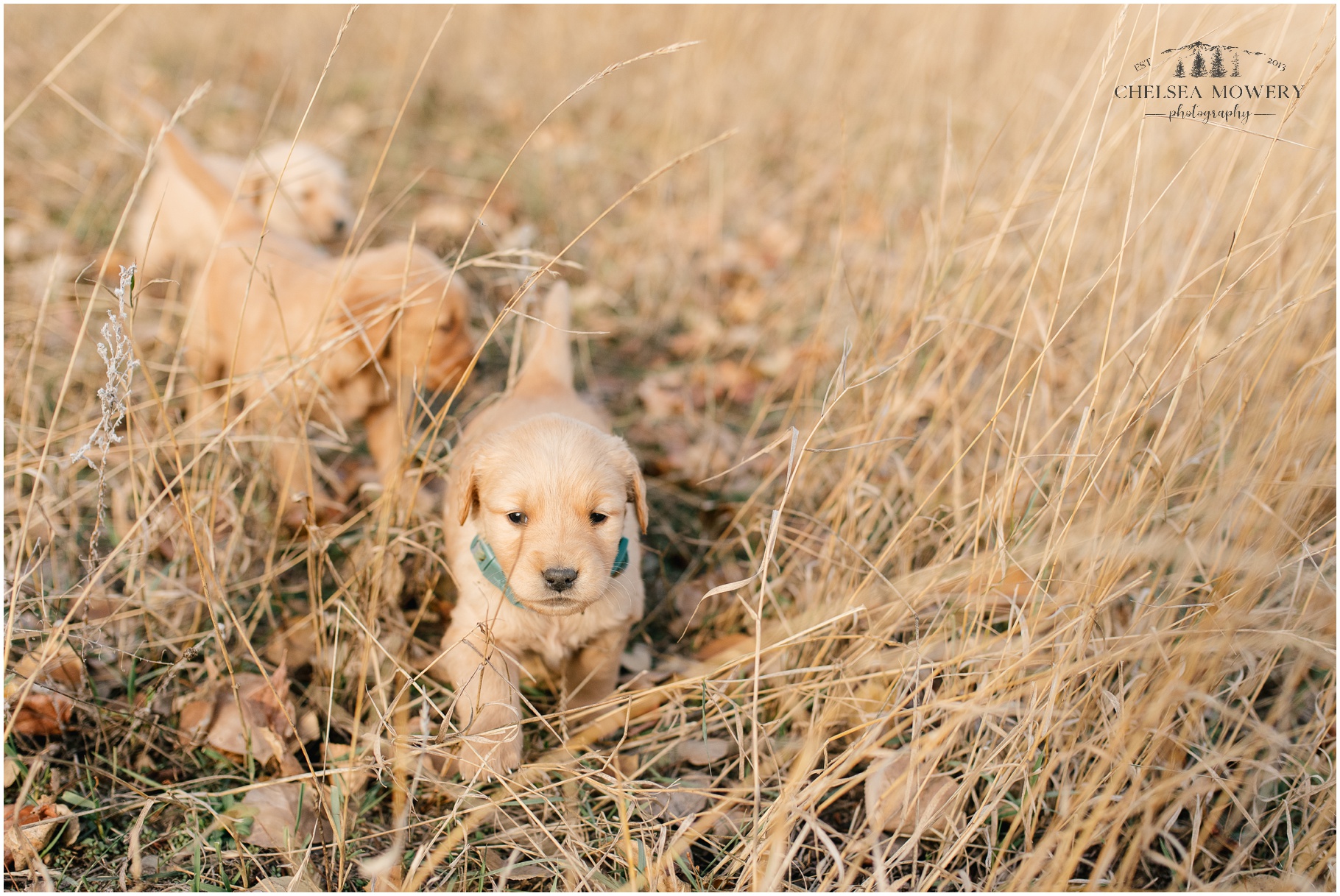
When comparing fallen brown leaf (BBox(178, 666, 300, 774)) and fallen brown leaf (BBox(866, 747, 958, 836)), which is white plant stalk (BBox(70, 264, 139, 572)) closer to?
fallen brown leaf (BBox(178, 666, 300, 774))

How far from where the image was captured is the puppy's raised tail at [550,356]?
255 centimetres

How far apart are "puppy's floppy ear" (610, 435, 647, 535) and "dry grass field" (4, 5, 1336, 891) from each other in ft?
1.13

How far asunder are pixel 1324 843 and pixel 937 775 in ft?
2.57

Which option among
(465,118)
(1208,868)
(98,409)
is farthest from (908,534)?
(465,118)

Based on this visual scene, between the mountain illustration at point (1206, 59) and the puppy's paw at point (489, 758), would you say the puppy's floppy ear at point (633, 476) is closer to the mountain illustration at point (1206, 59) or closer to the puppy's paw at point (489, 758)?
the puppy's paw at point (489, 758)

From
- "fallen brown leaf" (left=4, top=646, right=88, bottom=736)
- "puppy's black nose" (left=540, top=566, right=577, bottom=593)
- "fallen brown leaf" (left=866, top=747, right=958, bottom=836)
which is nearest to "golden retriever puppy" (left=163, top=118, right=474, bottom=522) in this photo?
"fallen brown leaf" (left=4, top=646, right=88, bottom=736)

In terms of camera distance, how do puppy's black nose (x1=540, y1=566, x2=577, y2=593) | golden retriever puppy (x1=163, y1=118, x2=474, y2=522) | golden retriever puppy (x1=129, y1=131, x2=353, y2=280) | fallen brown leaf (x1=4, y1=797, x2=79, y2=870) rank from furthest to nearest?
golden retriever puppy (x1=129, y1=131, x2=353, y2=280)
golden retriever puppy (x1=163, y1=118, x2=474, y2=522)
puppy's black nose (x1=540, y1=566, x2=577, y2=593)
fallen brown leaf (x1=4, y1=797, x2=79, y2=870)

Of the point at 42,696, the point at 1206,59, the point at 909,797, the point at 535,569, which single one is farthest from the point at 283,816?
the point at 1206,59

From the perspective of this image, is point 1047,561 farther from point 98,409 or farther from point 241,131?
point 241,131

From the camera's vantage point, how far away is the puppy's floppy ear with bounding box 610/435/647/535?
2021 millimetres

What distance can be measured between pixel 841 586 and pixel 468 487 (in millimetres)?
985

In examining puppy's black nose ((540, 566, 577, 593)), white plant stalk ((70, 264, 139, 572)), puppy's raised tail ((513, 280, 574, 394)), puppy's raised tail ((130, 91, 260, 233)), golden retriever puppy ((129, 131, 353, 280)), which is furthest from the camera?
golden retriever puppy ((129, 131, 353, 280))

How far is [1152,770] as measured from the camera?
172 cm

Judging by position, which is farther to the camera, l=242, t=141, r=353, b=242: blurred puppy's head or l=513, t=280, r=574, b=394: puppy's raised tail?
l=242, t=141, r=353, b=242: blurred puppy's head
